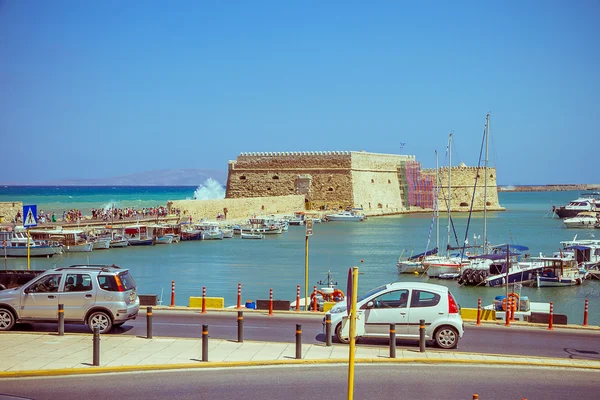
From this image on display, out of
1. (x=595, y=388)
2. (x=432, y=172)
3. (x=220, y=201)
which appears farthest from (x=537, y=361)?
(x=432, y=172)

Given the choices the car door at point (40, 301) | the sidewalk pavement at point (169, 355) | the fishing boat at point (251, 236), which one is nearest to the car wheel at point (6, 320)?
the car door at point (40, 301)

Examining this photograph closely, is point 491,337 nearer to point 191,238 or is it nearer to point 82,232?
point 82,232

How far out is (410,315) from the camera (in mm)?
13031

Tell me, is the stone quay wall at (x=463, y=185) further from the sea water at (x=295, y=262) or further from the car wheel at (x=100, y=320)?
the car wheel at (x=100, y=320)

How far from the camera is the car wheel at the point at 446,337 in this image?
13.0m

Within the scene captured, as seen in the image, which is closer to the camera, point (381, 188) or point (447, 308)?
point (447, 308)

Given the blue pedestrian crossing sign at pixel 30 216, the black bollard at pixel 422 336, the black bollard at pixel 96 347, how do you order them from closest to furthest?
the black bollard at pixel 96 347, the black bollard at pixel 422 336, the blue pedestrian crossing sign at pixel 30 216

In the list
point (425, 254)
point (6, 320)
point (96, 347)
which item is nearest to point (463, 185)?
point (425, 254)

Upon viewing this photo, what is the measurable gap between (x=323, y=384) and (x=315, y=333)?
385 cm

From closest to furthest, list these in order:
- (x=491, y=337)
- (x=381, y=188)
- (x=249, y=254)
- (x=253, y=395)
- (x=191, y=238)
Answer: (x=253, y=395), (x=491, y=337), (x=249, y=254), (x=191, y=238), (x=381, y=188)

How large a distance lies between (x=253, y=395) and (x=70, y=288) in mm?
5503

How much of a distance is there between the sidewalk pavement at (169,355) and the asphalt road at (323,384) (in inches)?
9.0

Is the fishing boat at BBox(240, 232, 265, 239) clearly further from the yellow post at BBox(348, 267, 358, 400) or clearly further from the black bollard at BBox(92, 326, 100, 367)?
the yellow post at BBox(348, 267, 358, 400)

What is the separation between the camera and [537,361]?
39.5 ft
